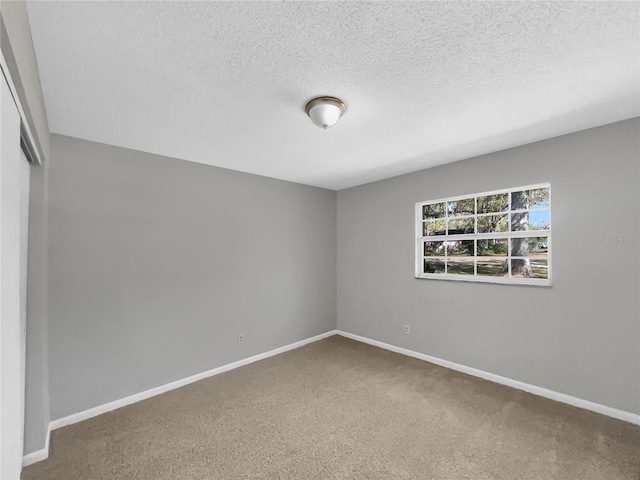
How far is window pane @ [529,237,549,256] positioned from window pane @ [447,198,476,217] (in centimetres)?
67

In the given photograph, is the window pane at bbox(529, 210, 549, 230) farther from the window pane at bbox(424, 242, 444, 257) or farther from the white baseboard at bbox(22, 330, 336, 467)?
the white baseboard at bbox(22, 330, 336, 467)

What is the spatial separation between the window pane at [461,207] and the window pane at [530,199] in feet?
1.38

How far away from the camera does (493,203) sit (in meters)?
3.20

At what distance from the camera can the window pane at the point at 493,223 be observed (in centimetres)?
→ 312

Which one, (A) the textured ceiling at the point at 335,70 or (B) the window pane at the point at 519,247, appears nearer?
(A) the textured ceiling at the point at 335,70

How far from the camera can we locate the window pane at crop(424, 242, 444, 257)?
369 centimetres

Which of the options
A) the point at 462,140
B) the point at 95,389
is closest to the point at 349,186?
the point at 462,140

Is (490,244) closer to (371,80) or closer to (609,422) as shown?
(609,422)

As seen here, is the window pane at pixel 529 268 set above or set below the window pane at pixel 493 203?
below

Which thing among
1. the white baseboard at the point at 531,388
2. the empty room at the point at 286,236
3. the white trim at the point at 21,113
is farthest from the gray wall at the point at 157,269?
the white baseboard at the point at 531,388

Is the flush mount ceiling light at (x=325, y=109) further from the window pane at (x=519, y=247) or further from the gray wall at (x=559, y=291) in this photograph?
the window pane at (x=519, y=247)

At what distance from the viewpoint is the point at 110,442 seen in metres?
2.15

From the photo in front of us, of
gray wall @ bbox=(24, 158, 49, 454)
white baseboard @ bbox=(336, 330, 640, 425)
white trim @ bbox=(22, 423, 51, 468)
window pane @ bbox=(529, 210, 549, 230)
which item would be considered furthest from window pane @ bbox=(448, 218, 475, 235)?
white trim @ bbox=(22, 423, 51, 468)

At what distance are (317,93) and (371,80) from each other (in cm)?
35
